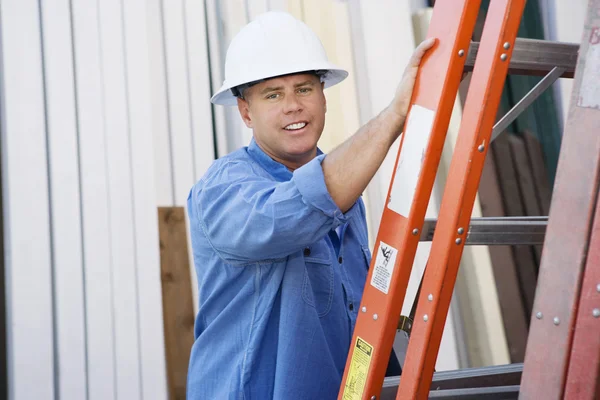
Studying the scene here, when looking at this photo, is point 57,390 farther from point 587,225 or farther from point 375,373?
point 587,225

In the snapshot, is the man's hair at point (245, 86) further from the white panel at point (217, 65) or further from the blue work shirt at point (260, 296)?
the white panel at point (217, 65)

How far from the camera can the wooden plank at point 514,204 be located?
365cm

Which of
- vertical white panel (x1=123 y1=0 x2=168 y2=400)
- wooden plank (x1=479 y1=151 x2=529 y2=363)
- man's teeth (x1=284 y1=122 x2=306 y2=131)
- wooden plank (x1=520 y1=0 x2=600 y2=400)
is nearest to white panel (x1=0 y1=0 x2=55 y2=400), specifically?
vertical white panel (x1=123 y1=0 x2=168 y2=400)

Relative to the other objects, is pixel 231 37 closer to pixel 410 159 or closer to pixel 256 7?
pixel 256 7

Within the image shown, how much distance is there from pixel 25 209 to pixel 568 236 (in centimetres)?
290

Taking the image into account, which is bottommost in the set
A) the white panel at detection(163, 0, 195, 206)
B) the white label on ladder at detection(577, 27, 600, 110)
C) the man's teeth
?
the white label on ladder at detection(577, 27, 600, 110)

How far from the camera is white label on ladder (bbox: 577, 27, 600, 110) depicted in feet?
3.33

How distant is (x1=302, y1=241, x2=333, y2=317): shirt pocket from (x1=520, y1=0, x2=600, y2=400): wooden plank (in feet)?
2.96

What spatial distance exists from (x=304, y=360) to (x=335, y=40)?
94.1 inches

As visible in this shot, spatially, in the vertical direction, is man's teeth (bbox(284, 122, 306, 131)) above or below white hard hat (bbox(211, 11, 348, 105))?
below

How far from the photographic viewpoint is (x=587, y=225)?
97 centimetres

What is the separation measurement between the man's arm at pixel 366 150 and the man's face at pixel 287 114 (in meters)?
0.54

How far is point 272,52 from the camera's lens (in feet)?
6.36

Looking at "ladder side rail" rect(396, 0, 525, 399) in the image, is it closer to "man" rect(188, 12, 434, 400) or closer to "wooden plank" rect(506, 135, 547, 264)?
"man" rect(188, 12, 434, 400)
